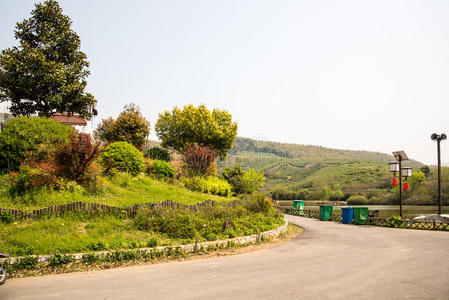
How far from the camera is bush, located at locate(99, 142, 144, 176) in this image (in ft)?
51.6

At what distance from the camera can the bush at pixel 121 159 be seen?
15.7 m

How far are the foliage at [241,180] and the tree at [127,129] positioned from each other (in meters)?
7.44

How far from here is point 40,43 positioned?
1739 centimetres

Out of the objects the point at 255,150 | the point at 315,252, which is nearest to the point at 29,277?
the point at 315,252

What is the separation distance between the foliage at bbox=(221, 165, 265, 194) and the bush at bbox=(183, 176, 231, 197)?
109 inches

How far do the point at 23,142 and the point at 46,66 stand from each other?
5922mm

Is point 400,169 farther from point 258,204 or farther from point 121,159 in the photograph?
point 121,159

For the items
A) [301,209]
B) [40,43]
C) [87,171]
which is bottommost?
[301,209]

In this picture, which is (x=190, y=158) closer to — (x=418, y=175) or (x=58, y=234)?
(x=58, y=234)

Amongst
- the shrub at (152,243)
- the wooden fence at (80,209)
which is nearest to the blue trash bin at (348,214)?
the wooden fence at (80,209)

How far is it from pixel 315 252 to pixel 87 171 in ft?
31.3

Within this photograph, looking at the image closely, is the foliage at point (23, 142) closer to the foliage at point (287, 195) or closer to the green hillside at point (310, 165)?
the green hillside at point (310, 165)

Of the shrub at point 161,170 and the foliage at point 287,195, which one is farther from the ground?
the shrub at point 161,170

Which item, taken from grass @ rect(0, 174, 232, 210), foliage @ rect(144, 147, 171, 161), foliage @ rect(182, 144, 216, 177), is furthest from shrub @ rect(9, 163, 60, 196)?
foliage @ rect(144, 147, 171, 161)
